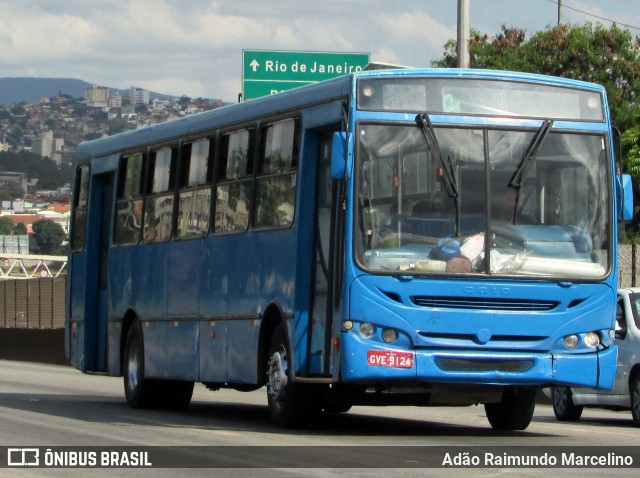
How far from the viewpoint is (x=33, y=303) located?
50156mm

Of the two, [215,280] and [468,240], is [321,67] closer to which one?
[215,280]

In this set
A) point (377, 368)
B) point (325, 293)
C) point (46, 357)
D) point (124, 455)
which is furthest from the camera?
point (46, 357)

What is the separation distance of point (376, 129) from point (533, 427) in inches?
184

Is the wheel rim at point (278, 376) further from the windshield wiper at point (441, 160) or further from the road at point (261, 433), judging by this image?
the windshield wiper at point (441, 160)

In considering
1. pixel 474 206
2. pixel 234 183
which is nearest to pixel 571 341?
pixel 474 206

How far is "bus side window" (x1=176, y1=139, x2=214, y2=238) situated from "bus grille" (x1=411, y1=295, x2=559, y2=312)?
14.4 feet

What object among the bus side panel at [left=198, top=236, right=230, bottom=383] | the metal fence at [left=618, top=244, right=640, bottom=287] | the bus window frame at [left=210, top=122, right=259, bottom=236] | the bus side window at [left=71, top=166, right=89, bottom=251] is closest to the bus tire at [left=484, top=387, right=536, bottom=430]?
the bus side panel at [left=198, top=236, right=230, bottom=383]

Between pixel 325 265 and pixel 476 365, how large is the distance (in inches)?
69.5

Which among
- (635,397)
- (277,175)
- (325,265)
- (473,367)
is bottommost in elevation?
(635,397)

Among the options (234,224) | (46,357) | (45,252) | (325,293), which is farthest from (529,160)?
(45,252)

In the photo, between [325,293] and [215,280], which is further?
[215,280]

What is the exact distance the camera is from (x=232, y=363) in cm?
1705

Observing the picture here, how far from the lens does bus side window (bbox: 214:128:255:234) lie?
663 inches

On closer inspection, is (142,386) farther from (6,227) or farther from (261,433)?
(6,227)
